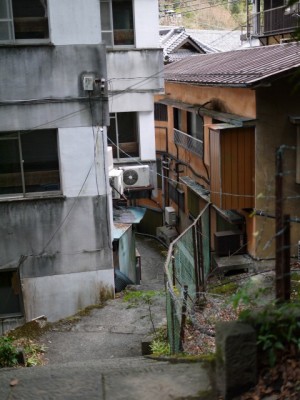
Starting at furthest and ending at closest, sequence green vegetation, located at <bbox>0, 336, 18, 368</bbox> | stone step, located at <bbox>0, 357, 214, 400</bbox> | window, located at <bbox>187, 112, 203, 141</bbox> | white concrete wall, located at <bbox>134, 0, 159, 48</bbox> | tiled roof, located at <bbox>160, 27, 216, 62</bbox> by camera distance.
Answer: tiled roof, located at <bbox>160, 27, 216, 62</bbox> < window, located at <bbox>187, 112, 203, 141</bbox> < white concrete wall, located at <bbox>134, 0, 159, 48</bbox> < green vegetation, located at <bbox>0, 336, 18, 368</bbox> < stone step, located at <bbox>0, 357, 214, 400</bbox>

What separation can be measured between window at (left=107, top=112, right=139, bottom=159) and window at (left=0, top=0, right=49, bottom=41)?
23.5ft

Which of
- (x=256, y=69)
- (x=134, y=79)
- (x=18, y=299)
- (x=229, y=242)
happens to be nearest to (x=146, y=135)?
(x=134, y=79)

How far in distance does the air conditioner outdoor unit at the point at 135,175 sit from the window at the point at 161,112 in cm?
545

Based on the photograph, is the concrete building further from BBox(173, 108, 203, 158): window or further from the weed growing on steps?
BBox(173, 108, 203, 158): window

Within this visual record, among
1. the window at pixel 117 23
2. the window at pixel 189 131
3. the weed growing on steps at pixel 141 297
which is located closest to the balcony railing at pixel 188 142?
the window at pixel 189 131

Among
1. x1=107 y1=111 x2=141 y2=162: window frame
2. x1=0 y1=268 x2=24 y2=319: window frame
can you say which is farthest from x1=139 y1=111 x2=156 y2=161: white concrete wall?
x1=0 y1=268 x2=24 y2=319: window frame

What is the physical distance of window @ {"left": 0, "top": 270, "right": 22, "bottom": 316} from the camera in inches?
504

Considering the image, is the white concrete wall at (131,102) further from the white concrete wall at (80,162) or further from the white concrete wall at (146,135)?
the white concrete wall at (80,162)

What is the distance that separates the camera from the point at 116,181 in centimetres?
1625

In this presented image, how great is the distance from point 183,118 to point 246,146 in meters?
7.33

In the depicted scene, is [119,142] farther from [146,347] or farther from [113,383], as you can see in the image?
[113,383]

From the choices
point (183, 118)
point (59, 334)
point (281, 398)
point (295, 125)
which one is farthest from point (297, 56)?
point (281, 398)

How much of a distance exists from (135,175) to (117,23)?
533cm

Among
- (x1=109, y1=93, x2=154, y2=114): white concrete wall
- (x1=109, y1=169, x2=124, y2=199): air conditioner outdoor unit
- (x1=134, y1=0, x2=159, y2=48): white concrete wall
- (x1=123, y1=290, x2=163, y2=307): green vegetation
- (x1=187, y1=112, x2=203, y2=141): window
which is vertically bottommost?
(x1=123, y1=290, x2=163, y2=307): green vegetation
